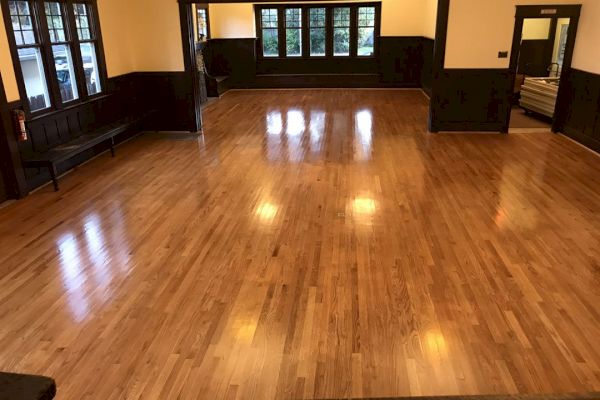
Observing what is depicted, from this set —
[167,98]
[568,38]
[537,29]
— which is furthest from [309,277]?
[537,29]

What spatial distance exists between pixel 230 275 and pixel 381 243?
135cm

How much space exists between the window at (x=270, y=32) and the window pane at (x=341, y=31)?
1581 millimetres

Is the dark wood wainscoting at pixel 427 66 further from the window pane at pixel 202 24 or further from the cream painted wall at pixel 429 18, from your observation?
the window pane at pixel 202 24

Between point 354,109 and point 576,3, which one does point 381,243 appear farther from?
point 354,109

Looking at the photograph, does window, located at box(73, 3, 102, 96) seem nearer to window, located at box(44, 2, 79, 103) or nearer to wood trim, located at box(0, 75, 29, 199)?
window, located at box(44, 2, 79, 103)

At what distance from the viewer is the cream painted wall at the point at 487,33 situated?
7117mm

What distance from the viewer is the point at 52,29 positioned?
607 cm

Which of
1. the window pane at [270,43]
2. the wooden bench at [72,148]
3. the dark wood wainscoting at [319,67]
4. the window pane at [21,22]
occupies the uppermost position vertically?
the window pane at [21,22]

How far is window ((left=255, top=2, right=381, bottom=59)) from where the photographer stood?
12.5 metres

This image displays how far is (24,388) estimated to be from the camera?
1.05 meters

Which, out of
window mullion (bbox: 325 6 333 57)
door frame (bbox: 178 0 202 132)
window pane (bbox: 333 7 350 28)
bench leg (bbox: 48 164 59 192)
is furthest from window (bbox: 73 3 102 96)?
window pane (bbox: 333 7 350 28)

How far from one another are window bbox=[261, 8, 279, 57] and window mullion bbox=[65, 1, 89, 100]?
23.3 feet

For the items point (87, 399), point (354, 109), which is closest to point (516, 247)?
point (87, 399)

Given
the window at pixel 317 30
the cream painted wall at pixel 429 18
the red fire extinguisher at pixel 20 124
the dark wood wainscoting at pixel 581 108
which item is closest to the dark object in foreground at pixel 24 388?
the red fire extinguisher at pixel 20 124
